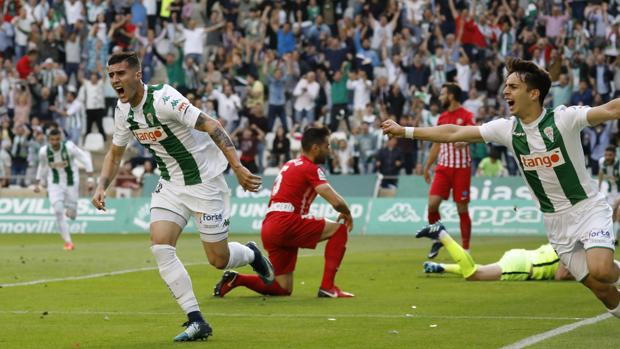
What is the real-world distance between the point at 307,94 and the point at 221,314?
21306mm

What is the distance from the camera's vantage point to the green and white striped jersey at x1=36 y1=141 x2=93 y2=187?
24734 millimetres

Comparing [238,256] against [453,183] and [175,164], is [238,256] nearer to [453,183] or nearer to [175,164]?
[175,164]

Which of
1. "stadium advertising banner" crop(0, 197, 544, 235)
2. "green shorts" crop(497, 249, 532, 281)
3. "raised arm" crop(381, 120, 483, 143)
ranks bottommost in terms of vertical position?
"stadium advertising banner" crop(0, 197, 544, 235)

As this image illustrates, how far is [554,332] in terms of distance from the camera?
10.4 meters

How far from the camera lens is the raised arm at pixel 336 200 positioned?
13.0m

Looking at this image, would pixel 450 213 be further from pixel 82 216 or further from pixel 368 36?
pixel 82 216

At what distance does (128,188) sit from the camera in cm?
3322

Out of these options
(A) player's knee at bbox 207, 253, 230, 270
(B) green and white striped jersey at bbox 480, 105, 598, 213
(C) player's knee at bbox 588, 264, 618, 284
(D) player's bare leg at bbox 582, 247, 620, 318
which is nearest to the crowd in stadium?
(A) player's knee at bbox 207, 253, 230, 270

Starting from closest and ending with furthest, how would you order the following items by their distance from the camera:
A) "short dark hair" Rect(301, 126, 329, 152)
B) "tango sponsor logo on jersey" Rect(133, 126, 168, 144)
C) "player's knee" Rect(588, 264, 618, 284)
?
1. "player's knee" Rect(588, 264, 618, 284)
2. "tango sponsor logo on jersey" Rect(133, 126, 168, 144)
3. "short dark hair" Rect(301, 126, 329, 152)

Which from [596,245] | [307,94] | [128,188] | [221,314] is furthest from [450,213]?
[596,245]

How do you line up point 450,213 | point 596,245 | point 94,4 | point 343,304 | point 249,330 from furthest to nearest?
point 94,4, point 450,213, point 343,304, point 249,330, point 596,245

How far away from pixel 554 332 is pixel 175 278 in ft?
10.6

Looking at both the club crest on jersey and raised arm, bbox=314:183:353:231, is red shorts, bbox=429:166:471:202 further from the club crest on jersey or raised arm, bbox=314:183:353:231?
the club crest on jersey

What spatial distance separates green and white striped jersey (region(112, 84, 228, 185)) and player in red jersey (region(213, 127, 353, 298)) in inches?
101
